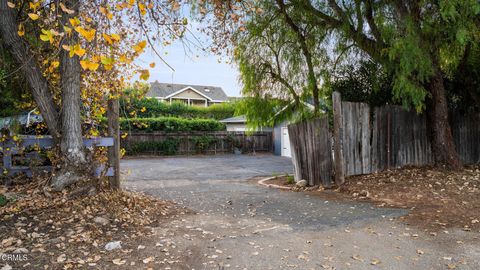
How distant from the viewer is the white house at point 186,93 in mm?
35031

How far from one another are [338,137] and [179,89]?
3054 centimetres

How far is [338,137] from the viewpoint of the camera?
7562mm

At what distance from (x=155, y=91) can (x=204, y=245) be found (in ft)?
106

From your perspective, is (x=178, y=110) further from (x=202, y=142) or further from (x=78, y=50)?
(x=78, y=50)

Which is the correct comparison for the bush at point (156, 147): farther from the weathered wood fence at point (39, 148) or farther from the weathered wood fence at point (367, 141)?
the weathered wood fence at point (39, 148)

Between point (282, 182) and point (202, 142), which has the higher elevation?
point (202, 142)

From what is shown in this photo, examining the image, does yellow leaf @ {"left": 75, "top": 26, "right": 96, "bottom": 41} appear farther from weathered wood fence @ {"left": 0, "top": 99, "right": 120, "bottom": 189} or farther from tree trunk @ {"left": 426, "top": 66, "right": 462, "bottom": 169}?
tree trunk @ {"left": 426, "top": 66, "right": 462, "bottom": 169}

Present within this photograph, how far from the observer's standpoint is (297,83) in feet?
30.5

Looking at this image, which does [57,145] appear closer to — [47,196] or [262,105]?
[47,196]

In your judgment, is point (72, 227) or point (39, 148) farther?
point (39, 148)

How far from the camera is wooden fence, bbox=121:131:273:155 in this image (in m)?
21.8

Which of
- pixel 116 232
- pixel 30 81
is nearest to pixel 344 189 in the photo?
pixel 116 232

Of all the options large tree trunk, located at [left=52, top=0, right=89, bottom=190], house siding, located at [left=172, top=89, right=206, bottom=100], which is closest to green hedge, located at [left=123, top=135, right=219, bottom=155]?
house siding, located at [left=172, top=89, right=206, bottom=100]

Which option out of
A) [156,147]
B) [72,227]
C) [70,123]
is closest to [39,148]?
[70,123]
